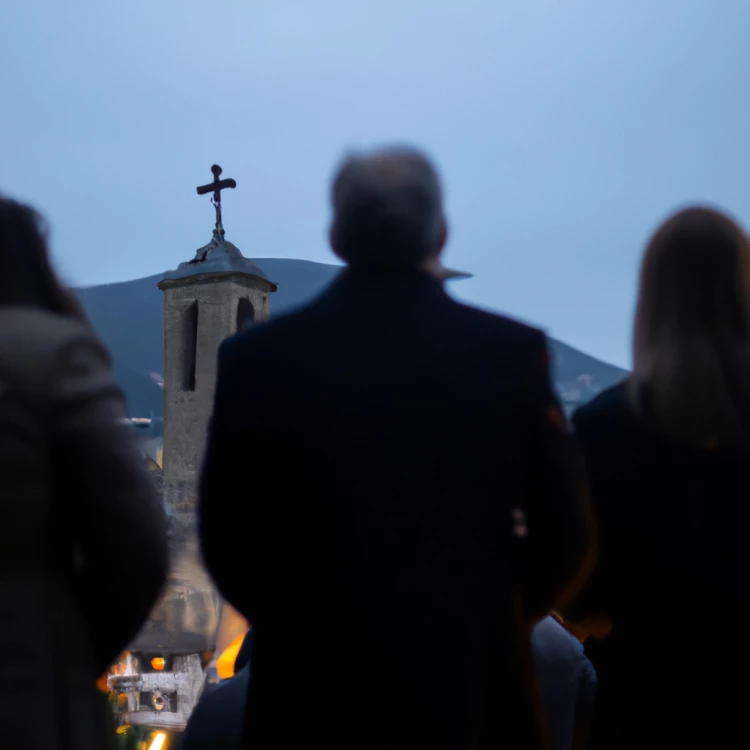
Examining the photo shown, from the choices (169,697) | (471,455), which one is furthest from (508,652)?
(169,697)

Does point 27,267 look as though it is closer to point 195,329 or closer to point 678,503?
point 678,503

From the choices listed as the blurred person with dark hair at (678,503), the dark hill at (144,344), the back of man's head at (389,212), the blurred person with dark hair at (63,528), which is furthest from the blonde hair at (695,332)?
the dark hill at (144,344)

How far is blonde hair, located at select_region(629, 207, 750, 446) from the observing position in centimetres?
192

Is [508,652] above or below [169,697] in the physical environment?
above

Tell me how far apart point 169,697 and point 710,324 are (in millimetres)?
8658

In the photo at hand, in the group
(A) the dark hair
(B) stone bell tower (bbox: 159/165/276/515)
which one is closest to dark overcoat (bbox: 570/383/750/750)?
(A) the dark hair

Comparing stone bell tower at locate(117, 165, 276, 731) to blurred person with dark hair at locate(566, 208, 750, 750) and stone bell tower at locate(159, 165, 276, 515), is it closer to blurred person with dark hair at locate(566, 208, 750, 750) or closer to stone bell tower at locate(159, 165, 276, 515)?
stone bell tower at locate(159, 165, 276, 515)

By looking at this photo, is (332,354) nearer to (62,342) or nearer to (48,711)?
(62,342)

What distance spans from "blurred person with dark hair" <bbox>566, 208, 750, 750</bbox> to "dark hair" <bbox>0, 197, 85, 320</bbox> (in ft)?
3.31

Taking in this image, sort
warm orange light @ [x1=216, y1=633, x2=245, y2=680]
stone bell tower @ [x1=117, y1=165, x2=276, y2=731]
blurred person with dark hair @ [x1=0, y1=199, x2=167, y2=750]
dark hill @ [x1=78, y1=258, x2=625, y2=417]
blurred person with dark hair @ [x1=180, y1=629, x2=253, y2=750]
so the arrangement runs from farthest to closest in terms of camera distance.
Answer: dark hill @ [x1=78, y1=258, x2=625, y2=417] → stone bell tower @ [x1=117, y1=165, x2=276, y2=731] → warm orange light @ [x1=216, y1=633, x2=245, y2=680] → blurred person with dark hair @ [x1=180, y1=629, x2=253, y2=750] → blurred person with dark hair @ [x1=0, y1=199, x2=167, y2=750]

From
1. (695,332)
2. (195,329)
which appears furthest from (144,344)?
(695,332)

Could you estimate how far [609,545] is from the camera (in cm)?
200

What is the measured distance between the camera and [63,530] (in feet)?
5.25

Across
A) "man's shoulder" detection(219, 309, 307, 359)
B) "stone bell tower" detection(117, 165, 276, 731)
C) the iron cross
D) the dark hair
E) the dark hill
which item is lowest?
the dark hill
